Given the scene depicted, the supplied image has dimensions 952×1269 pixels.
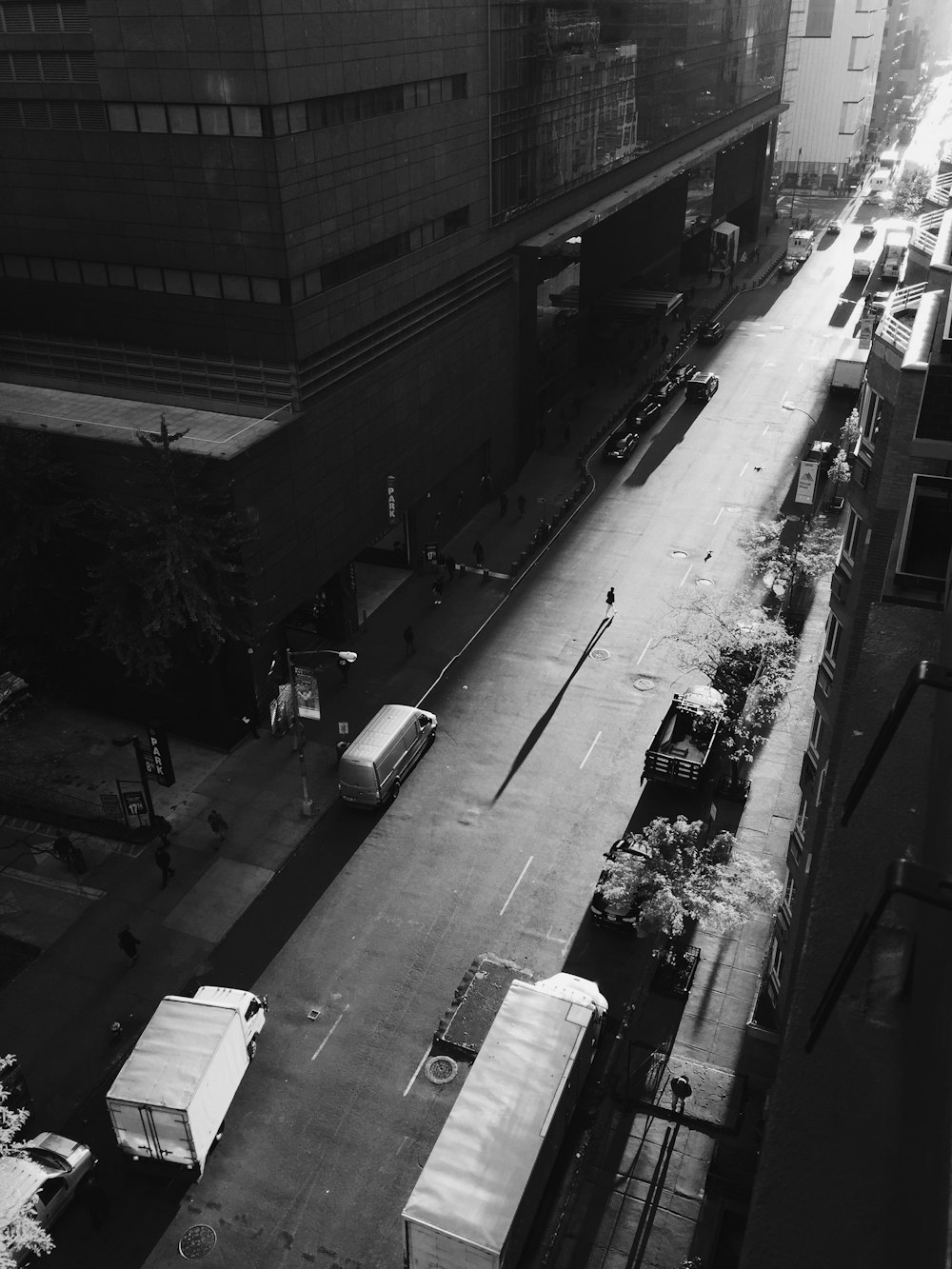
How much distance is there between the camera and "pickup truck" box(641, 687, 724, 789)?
37500 millimetres

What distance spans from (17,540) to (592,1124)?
27.1 metres

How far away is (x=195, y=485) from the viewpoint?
122 ft

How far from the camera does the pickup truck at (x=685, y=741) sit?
37500 millimetres

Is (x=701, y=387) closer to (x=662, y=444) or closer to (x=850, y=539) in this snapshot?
(x=662, y=444)

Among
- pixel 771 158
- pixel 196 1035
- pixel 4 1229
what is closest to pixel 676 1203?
pixel 196 1035

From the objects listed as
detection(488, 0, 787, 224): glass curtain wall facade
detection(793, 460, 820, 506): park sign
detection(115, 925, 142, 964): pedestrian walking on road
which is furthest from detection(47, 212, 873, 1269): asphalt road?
detection(488, 0, 787, 224): glass curtain wall facade

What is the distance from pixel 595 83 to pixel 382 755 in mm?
49153

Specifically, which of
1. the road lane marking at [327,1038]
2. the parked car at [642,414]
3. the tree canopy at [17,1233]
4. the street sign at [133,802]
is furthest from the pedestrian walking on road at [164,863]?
the parked car at [642,414]

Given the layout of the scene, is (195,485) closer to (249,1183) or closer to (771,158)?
(249,1183)

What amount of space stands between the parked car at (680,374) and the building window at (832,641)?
5503cm

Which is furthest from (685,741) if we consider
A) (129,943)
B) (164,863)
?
(129,943)

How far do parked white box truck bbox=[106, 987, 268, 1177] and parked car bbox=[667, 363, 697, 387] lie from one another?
6200cm

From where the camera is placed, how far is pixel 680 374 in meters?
80.6

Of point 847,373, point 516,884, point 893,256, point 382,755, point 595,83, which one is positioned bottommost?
point 516,884
